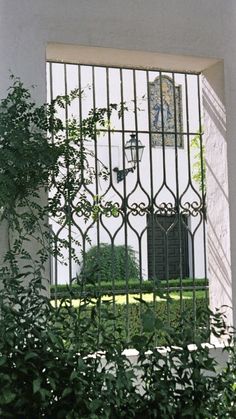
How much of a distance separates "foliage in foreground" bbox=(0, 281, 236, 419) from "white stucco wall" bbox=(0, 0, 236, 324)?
103 centimetres

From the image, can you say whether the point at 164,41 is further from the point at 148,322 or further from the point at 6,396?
the point at 6,396

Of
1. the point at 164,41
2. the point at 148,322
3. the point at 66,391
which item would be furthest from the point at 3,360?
the point at 164,41

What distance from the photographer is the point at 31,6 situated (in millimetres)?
4223

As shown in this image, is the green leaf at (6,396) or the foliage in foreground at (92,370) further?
the foliage in foreground at (92,370)

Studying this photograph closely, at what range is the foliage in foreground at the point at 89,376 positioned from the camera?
305cm

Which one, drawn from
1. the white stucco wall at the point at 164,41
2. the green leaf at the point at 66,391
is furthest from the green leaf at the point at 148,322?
the white stucco wall at the point at 164,41

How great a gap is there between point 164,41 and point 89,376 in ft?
7.58

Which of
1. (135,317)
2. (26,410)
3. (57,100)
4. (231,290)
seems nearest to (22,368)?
(26,410)

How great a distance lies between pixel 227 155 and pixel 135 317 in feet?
9.93

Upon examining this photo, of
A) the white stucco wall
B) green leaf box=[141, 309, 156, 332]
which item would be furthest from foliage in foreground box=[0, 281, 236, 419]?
the white stucco wall

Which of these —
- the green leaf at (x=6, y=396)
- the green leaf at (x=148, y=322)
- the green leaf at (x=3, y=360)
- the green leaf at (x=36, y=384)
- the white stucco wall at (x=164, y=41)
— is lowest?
the green leaf at (x=6, y=396)

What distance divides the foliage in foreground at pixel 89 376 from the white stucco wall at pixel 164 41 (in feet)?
3.39

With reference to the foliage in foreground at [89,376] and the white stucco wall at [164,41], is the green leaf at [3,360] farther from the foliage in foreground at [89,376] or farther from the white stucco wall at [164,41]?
the white stucco wall at [164,41]

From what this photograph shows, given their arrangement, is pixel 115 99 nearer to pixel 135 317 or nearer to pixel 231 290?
pixel 135 317
